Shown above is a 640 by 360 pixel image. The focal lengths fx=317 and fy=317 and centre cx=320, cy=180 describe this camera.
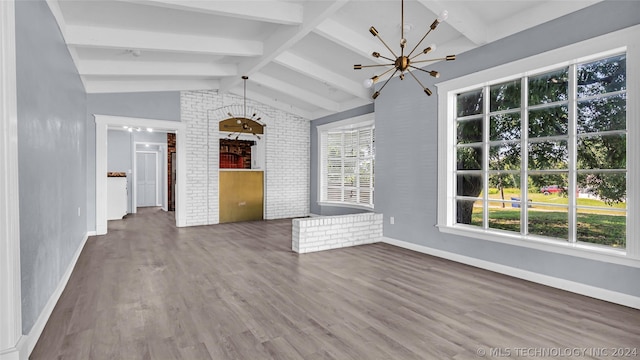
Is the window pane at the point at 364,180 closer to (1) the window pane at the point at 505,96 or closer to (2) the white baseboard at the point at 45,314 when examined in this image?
Result: (1) the window pane at the point at 505,96

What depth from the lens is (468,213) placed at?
4.42m

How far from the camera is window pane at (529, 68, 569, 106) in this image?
3453mm

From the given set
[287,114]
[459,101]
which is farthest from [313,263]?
[287,114]

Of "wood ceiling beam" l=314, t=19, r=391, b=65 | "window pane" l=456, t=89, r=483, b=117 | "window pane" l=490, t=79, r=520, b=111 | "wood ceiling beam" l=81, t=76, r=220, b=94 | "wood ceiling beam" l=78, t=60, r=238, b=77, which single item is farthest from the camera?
"wood ceiling beam" l=81, t=76, r=220, b=94

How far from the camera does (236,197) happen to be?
7.82m

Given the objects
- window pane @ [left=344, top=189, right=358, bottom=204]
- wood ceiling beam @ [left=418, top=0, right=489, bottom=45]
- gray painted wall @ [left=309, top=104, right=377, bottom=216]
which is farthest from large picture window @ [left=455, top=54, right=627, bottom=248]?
gray painted wall @ [left=309, top=104, right=377, bottom=216]

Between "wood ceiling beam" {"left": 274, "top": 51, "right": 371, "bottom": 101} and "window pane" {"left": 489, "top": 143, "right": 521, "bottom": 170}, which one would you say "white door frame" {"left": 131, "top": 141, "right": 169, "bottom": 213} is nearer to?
"wood ceiling beam" {"left": 274, "top": 51, "right": 371, "bottom": 101}

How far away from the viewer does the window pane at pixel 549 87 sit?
3453 millimetres

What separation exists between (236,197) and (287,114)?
254cm

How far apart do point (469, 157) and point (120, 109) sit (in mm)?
6426

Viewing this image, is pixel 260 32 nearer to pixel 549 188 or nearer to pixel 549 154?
pixel 549 154

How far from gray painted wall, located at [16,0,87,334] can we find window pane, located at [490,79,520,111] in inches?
185

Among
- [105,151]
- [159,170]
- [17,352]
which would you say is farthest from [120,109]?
[17,352]

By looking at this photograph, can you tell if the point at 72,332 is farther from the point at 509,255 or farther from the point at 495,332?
the point at 509,255
